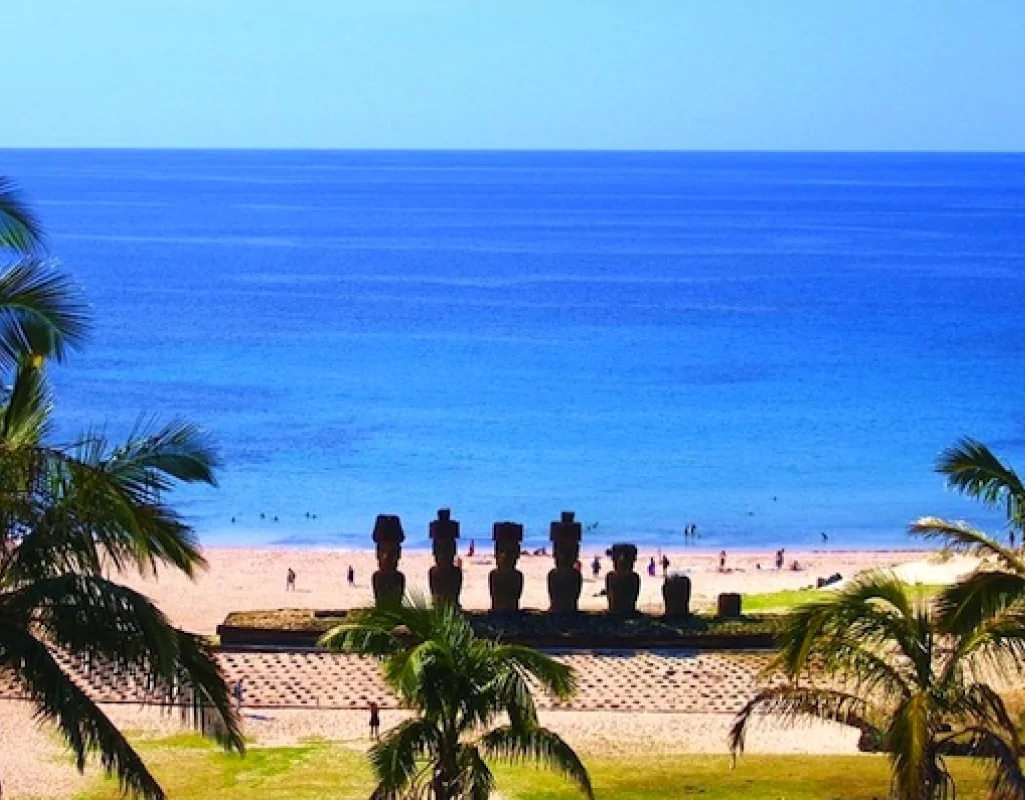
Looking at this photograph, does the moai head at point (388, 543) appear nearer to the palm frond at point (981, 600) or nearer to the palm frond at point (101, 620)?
the palm frond at point (981, 600)

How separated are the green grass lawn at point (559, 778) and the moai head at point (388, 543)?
26.4 ft

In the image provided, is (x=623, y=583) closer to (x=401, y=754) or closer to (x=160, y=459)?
(x=401, y=754)

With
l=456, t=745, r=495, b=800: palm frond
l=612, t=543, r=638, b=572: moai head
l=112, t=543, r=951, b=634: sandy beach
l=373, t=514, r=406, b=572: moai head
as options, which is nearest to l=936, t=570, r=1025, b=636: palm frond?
l=456, t=745, r=495, b=800: palm frond

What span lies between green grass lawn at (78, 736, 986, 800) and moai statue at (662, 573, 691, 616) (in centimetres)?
808

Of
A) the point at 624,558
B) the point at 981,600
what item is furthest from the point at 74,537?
the point at 624,558

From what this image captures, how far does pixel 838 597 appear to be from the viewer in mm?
15453

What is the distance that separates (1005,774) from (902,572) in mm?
26741

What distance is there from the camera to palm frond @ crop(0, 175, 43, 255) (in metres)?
14.3

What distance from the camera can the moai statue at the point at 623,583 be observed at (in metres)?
34.6

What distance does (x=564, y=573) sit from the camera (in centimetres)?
3481

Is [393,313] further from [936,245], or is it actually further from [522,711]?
[522,711]

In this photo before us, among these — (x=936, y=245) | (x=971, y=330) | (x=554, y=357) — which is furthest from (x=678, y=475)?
(x=936, y=245)

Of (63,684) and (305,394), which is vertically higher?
(305,394)

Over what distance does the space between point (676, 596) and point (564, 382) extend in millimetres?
57738
